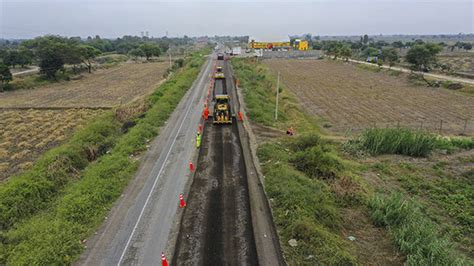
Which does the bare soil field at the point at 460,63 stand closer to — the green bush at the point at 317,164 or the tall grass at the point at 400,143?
the tall grass at the point at 400,143

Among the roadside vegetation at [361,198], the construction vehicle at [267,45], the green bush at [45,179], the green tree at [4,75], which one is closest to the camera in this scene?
the roadside vegetation at [361,198]

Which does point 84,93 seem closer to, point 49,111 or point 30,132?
point 49,111

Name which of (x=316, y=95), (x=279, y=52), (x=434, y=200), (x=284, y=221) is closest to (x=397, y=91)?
(x=316, y=95)

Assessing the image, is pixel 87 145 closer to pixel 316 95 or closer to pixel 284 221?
pixel 284 221

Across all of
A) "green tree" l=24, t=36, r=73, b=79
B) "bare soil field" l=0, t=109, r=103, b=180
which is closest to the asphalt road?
"bare soil field" l=0, t=109, r=103, b=180

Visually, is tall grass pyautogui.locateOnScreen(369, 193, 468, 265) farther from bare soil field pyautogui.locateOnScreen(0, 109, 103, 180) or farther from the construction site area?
bare soil field pyautogui.locateOnScreen(0, 109, 103, 180)

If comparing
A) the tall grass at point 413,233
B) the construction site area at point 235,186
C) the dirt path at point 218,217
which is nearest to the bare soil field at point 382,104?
the construction site area at point 235,186

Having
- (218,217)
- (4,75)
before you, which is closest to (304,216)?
(218,217)
